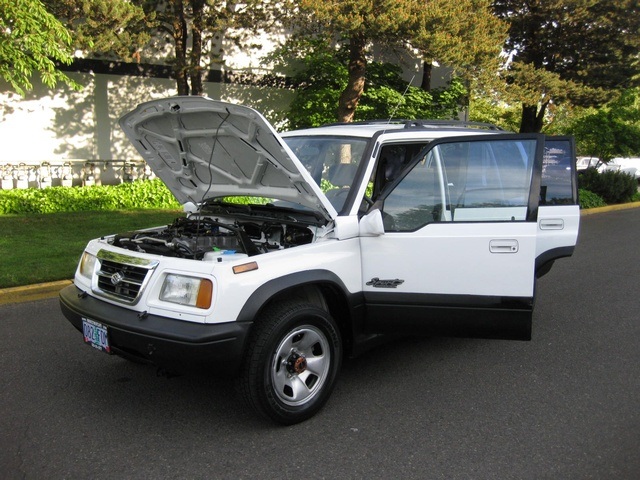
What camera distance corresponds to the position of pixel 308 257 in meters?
3.75

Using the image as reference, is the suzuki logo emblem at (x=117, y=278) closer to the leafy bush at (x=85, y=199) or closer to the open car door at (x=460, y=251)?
the open car door at (x=460, y=251)

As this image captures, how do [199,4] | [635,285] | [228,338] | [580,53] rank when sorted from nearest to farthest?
1. [228,338]
2. [635,285]
3. [199,4]
4. [580,53]

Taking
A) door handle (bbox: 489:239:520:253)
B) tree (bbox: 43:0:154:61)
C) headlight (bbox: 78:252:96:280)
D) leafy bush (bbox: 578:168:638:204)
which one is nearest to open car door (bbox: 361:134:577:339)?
door handle (bbox: 489:239:520:253)

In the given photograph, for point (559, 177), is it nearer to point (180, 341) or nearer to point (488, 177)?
point (488, 177)

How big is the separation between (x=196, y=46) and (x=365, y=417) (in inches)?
498

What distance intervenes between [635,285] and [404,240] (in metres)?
5.05

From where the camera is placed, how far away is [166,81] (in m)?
17.2

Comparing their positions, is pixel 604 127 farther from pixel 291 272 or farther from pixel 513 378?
pixel 291 272

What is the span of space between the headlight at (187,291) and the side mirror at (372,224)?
120 cm

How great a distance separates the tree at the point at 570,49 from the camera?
16.9 m

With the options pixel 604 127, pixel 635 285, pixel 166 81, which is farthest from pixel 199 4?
pixel 604 127

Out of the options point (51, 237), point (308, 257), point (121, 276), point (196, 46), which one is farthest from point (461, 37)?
point (121, 276)

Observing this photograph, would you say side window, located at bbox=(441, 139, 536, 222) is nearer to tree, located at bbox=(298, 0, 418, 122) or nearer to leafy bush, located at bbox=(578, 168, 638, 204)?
tree, located at bbox=(298, 0, 418, 122)

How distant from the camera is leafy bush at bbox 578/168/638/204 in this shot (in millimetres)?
17734
